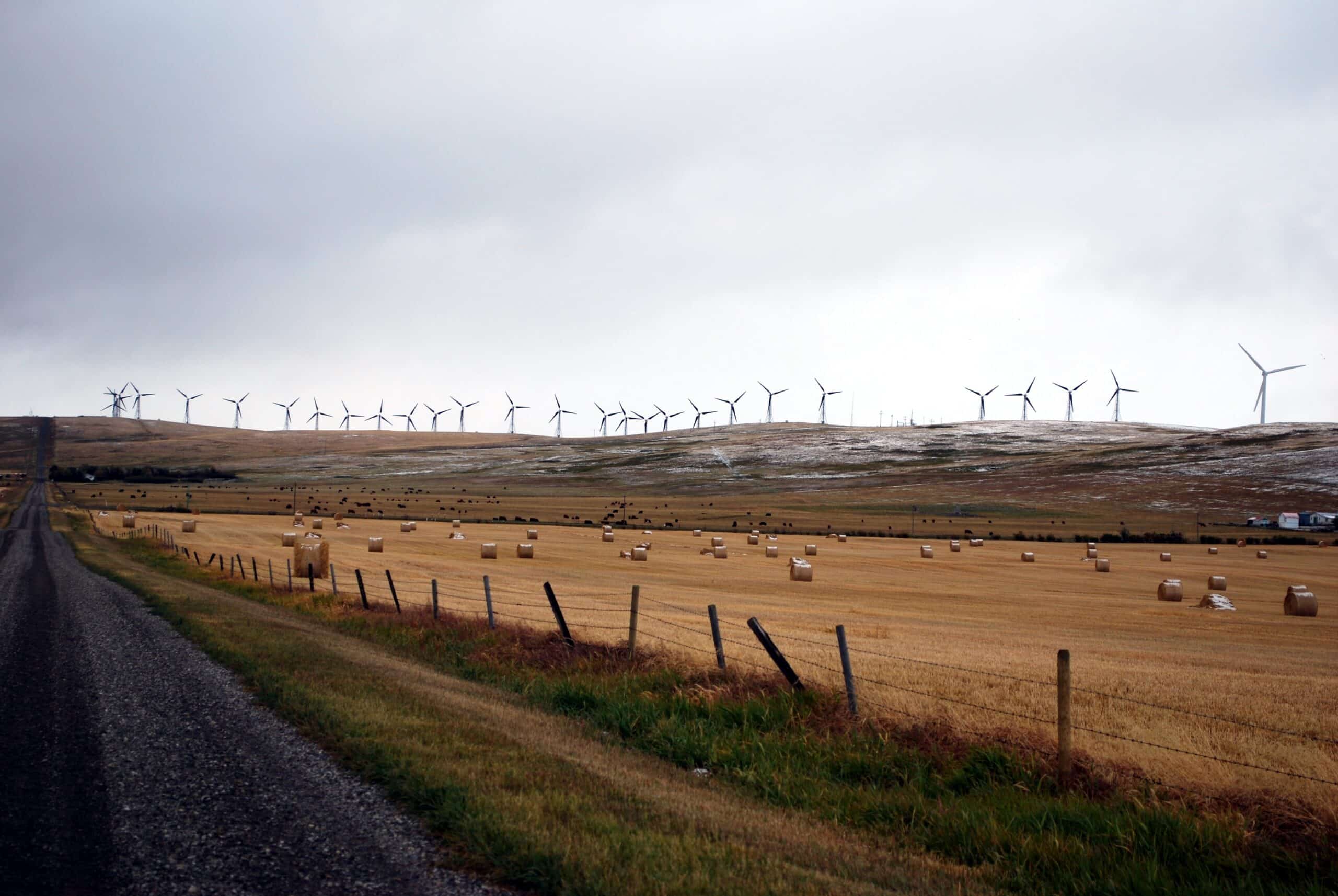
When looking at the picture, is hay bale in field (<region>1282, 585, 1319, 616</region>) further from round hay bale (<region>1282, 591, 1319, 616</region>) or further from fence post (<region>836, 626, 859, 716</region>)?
fence post (<region>836, 626, 859, 716</region>)

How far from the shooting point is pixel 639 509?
405ft

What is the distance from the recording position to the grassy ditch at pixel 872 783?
854 centimetres

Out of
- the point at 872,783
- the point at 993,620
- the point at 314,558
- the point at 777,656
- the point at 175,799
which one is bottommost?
the point at 993,620

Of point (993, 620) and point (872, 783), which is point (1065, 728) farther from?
point (993, 620)

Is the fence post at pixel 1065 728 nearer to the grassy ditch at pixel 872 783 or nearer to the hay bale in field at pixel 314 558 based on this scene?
the grassy ditch at pixel 872 783

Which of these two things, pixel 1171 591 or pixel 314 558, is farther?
pixel 1171 591

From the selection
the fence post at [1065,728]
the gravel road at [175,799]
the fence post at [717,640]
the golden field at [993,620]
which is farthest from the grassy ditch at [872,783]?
the golden field at [993,620]

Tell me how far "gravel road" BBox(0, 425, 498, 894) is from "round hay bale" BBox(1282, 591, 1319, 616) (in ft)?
118

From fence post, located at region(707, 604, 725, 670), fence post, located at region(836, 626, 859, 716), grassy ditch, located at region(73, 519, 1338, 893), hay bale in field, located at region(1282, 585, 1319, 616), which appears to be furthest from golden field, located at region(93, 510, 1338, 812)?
fence post, located at region(707, 604, 725, 670)

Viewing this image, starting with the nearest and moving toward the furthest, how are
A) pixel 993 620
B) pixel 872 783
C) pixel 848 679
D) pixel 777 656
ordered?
pixel 872 783 < pixel 848 679 < pixel 777 656 < pixel 993 620

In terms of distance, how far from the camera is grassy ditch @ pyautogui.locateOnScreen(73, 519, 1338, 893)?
28.0ft

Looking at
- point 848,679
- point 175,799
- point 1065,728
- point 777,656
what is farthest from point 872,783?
point 175,799

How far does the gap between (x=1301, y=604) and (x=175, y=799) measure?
124 ft

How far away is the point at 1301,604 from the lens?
3500 centimetres
